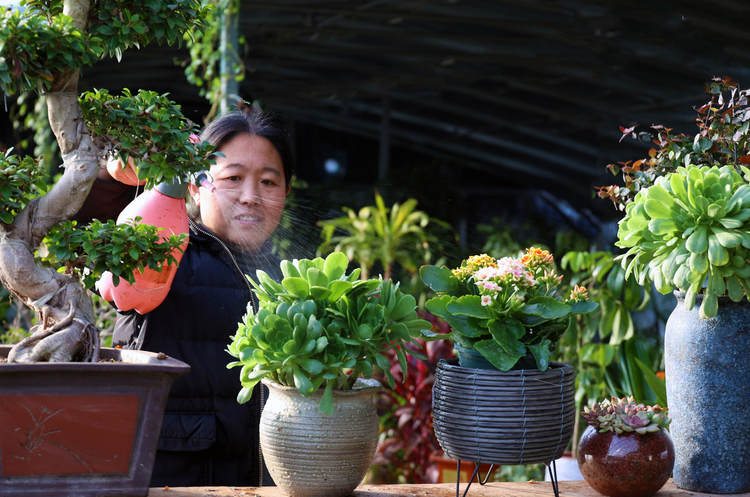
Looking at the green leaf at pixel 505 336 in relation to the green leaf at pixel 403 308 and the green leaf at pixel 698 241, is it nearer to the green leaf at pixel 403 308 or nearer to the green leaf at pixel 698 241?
the green leaf at pixel 403 308

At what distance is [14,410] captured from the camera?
0.78 m

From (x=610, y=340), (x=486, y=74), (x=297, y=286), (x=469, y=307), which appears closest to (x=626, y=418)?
(x=469, y=307)

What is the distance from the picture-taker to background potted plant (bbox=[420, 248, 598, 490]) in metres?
0.88

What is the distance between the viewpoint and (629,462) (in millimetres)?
907

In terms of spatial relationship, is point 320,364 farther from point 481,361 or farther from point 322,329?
point 481,361

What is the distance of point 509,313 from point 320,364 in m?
0.25

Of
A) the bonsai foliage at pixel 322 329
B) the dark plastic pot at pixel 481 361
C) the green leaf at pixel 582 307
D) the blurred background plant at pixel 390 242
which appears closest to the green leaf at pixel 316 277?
the bonsai foliage at pixel 322 329

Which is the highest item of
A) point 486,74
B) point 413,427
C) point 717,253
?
point 486,74

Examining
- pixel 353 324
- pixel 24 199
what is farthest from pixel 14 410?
pixel 353 324

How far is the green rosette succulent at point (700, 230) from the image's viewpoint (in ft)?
2.87

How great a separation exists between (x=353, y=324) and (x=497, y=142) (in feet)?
8.32

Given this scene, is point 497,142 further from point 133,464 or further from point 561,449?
point 133,464

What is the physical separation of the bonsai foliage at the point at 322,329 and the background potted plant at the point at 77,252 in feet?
0.32

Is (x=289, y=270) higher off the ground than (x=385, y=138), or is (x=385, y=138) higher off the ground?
(x=385, y=138)
